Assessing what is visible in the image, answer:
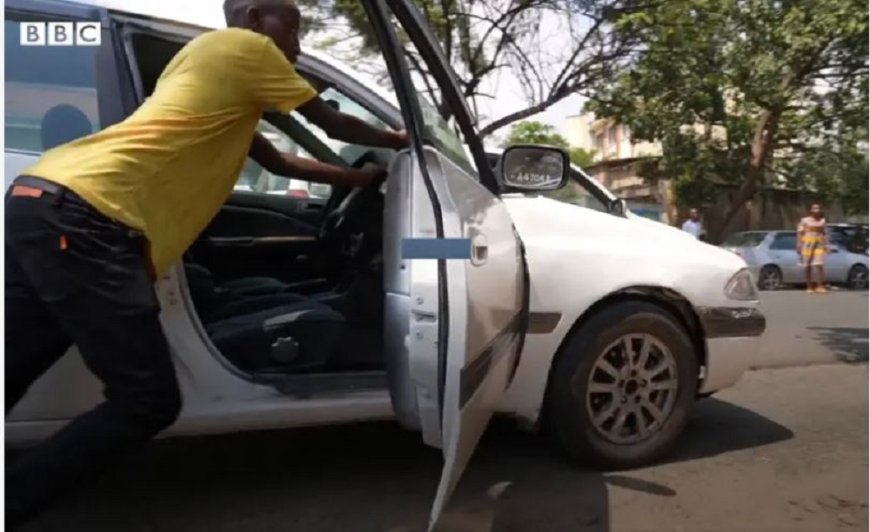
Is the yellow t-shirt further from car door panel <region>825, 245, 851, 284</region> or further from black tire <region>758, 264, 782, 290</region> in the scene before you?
car door panel <region>825, 245, 851, 284</region>

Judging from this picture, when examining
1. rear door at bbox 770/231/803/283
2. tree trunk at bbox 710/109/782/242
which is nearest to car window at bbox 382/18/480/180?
rear door at bbox 770/231/803/283

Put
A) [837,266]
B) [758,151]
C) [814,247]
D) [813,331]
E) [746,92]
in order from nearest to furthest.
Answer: [813,331], [814,247], [837,266], [746,92], [758,151]

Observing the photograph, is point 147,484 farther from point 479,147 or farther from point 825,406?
point 825,406

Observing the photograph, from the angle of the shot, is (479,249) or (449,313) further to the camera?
(479,249)

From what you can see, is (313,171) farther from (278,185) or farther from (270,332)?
(278,185)

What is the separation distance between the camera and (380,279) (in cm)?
376

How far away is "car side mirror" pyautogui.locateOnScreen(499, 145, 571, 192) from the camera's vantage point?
368 centimetres

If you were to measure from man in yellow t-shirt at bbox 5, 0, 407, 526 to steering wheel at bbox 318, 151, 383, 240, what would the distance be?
1051 mm

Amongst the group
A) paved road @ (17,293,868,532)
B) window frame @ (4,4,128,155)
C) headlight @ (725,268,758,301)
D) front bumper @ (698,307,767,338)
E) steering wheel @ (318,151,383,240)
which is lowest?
paved road @ (17,293,868,532)

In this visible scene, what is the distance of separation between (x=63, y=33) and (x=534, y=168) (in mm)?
1813

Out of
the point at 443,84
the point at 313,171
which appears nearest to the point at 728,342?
the point at 443,84

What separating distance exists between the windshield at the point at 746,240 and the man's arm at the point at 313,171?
54.8ft

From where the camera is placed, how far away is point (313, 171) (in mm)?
3807

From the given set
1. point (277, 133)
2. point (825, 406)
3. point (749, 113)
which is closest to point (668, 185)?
point (749, 113)
